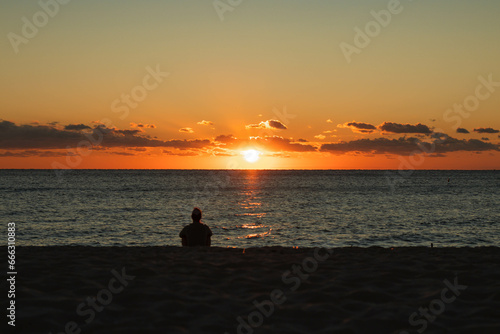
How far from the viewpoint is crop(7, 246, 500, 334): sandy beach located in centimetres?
624

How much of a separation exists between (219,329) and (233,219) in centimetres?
3304

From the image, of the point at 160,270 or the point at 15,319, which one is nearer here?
the point at 15,319

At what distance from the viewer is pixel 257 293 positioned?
7840 millimetres

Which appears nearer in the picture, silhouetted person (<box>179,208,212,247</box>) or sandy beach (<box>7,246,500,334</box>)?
sandy beach (<box>7,246,500,334</box>)

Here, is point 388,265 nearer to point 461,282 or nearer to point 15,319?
point 461,282

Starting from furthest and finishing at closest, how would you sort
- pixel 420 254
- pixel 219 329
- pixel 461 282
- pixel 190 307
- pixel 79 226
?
1. pixel 79 226
2. pixel 420 254
3. pixel 461 282
4. pixel 190 307
5. pixel 219 329

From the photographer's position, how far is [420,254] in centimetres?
1164

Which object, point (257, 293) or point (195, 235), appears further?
point (195, 235)

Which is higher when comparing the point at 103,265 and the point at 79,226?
the point at 103,265

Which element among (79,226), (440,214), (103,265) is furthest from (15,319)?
(440,214)

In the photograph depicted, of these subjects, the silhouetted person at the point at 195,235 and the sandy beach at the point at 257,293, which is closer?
the sandy beach at the point at 257,293

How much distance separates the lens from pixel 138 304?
711 cm

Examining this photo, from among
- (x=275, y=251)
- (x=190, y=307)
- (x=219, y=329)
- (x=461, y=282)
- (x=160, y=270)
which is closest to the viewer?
(x=219, y=329)

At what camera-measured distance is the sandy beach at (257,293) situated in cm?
624
